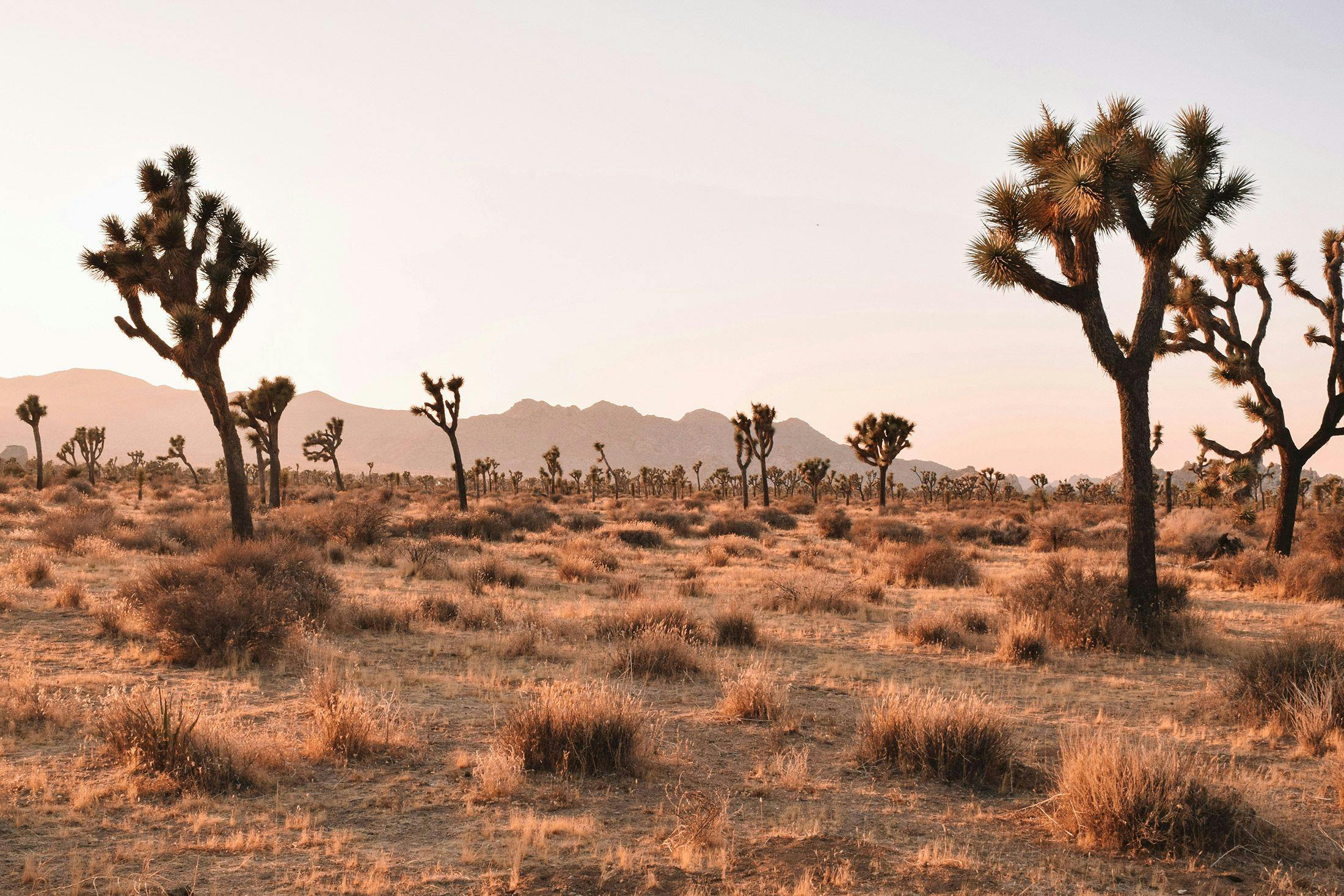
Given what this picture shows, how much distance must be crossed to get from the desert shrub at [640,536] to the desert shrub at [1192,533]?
49.0ft

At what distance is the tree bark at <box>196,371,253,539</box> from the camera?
18578 millimetres

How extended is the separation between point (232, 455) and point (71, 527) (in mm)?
4186

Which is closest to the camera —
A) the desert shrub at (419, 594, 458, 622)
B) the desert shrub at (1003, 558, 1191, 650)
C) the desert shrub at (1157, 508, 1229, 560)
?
the desert shrub at (1003, 558, 1191, 650)

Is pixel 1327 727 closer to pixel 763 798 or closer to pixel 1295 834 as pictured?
pixel 1295 834

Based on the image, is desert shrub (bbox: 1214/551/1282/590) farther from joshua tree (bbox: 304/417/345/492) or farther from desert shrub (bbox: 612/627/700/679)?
joshua tree (bbox: 304/417/345/492)

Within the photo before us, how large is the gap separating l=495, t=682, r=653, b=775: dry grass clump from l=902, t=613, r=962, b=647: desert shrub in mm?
6376

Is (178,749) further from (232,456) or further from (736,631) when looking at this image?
(232,456)

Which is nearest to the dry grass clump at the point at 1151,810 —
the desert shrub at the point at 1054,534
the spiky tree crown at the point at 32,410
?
the desert shrub at the point at 1054,534

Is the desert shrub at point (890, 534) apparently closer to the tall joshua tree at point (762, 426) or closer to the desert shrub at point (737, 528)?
the desert shrub at point (737, 528)

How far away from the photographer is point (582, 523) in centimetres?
3203

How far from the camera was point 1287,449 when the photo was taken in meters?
19.6

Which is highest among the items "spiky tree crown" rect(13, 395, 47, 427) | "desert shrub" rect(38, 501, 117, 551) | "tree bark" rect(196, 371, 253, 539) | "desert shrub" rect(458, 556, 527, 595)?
"spiky tree crown" rect(13, 395, 47, 427)

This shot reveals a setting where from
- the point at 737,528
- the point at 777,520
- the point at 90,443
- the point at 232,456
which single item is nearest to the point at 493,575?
the point at 232,456

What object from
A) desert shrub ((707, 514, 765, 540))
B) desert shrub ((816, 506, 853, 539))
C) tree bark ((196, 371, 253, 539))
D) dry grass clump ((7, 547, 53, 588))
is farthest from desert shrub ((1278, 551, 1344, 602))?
dry grass clump ((7, 547, 53, 588))
